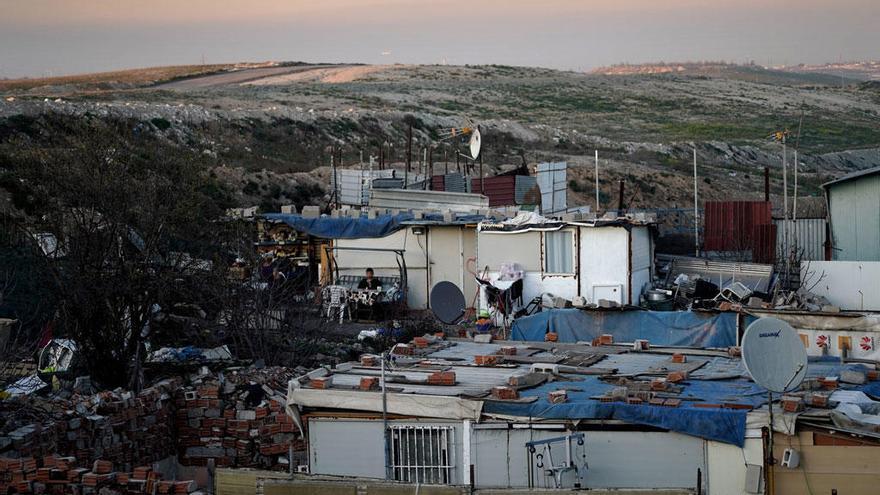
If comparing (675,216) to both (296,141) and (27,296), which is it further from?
(296,141)

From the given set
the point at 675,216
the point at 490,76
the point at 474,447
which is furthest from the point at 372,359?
the point at 490,76

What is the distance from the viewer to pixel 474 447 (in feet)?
35.6

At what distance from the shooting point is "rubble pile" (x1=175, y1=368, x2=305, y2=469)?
14234mm

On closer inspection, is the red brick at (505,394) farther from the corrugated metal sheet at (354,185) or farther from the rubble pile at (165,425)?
the corrugated metal sheet at (354,185)

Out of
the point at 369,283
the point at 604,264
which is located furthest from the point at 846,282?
the point at 369,283

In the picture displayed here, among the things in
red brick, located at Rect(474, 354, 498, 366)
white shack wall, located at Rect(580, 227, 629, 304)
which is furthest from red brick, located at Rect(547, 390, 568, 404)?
white shack wall, located at Rect(580, 227, 629, 304)

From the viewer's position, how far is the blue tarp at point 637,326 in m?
17.4

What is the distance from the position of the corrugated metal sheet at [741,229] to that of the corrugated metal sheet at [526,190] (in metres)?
4.36

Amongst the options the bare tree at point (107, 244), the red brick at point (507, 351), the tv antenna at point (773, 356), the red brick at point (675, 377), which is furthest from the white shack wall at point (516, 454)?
the bare tree at point (107, 244)

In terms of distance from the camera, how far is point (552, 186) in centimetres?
2764

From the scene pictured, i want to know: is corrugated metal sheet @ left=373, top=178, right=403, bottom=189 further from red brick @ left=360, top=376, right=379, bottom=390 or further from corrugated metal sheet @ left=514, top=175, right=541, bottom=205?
red brick @ left=360, top=376, right=379, bottom=390

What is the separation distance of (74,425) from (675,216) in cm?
2439

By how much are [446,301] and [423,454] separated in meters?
Result: 8.97

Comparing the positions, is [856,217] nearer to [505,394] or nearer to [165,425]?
[505,394]
